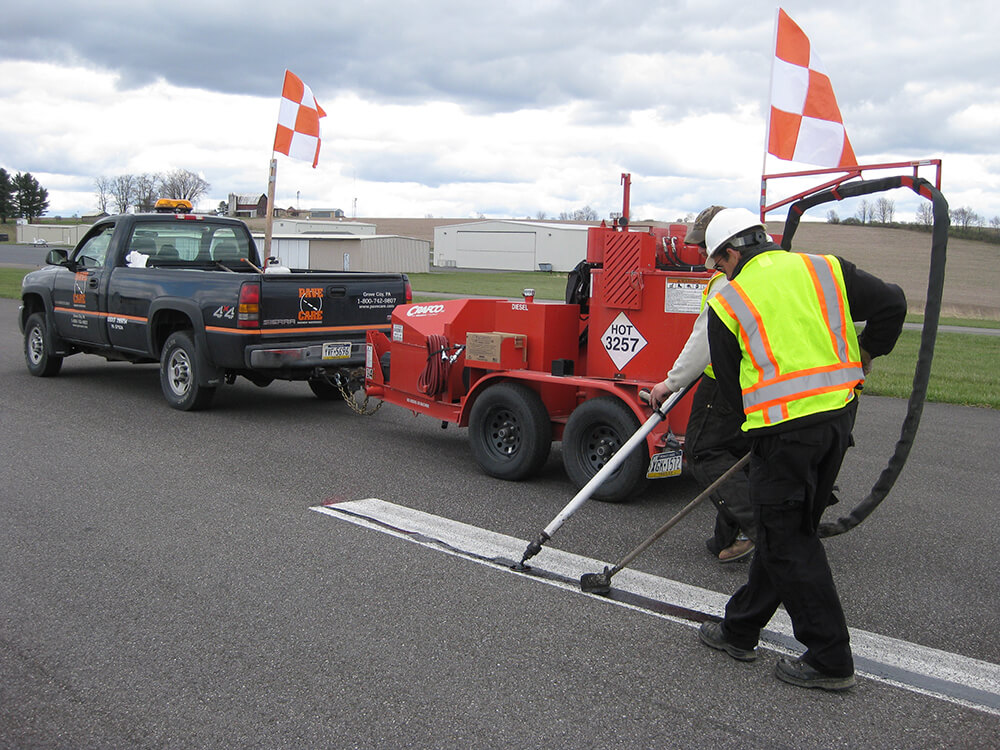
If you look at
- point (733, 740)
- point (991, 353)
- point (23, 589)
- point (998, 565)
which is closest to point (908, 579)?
point (998, 565)

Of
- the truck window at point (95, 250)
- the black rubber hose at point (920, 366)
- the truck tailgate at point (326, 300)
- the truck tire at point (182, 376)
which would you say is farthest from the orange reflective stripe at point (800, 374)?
the truck window at point (95, 250)

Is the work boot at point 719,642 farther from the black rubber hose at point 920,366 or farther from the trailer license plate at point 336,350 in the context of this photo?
the trailer license plate at point 336,350

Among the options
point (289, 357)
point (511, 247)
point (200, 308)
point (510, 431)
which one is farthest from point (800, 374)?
point (511, 247)

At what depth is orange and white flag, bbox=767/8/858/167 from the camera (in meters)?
8.35

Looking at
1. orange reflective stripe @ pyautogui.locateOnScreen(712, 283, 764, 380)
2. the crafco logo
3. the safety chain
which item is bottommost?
the safety chain

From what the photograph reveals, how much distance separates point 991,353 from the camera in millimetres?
17219

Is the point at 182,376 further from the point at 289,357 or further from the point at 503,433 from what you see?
the point at 503,433

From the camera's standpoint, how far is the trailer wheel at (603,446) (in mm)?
6191

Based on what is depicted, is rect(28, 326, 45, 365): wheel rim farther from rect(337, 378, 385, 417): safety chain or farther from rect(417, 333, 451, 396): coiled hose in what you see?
rect(417, 333, 451, 396): coiled hose

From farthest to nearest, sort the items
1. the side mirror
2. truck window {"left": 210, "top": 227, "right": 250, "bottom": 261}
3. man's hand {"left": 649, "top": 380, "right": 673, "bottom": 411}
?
truck window {"left": 210, "top": 227, "right": 250, "bottom": 261}
the side mirror
man's hand {"left": 649, "top": 380, "right": 673, "bottom": 411}

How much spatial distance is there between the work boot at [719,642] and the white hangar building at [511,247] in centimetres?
7637

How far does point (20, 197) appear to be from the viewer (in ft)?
405

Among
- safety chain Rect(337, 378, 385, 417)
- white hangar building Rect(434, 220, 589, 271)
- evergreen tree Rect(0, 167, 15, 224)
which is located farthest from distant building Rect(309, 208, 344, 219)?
safety chain Rect(337, 378, 385, 417)

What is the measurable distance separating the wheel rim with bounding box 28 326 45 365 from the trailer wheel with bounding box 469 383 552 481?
725 centimetres
